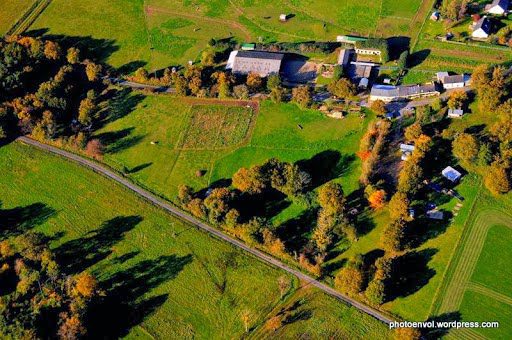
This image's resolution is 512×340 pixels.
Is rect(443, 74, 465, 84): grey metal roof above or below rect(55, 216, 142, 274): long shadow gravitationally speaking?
above

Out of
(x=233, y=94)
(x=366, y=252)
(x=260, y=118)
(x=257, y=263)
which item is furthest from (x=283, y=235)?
(x=233, y=94)

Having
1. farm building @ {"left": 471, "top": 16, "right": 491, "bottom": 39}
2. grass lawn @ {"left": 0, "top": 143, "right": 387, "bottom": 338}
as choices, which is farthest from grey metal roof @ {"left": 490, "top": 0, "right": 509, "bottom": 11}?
grass lawn @ {"left": 0, "top": 143, "right": 387, "bottom": 338}

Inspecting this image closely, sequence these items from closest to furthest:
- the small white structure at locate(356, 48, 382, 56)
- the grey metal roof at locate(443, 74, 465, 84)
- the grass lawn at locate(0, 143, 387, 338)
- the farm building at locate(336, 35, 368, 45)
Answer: the grass lawn at locate(0, 143, 387, 338) < the grey metal roof at locate(443, 74, 465, 84) < the small white structure at locate(356, 48, 382, 56) < the farm building at locate(336, 35, 368, 45)

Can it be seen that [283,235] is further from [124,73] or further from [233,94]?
[124,73]

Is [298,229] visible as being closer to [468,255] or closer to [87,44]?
[468,255]

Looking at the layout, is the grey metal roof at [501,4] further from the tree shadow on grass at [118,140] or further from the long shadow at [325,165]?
the tree shadow on grass at [118,140]

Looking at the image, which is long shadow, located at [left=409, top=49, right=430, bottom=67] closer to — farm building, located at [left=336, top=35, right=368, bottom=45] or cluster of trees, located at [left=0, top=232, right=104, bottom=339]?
farm building, located at [left=336, top=35, right=368, bottom=45]

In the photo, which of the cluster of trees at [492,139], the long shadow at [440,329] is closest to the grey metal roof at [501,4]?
the cluster of trees at [492,139]

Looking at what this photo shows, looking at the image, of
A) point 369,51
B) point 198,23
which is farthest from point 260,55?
point 369,51
